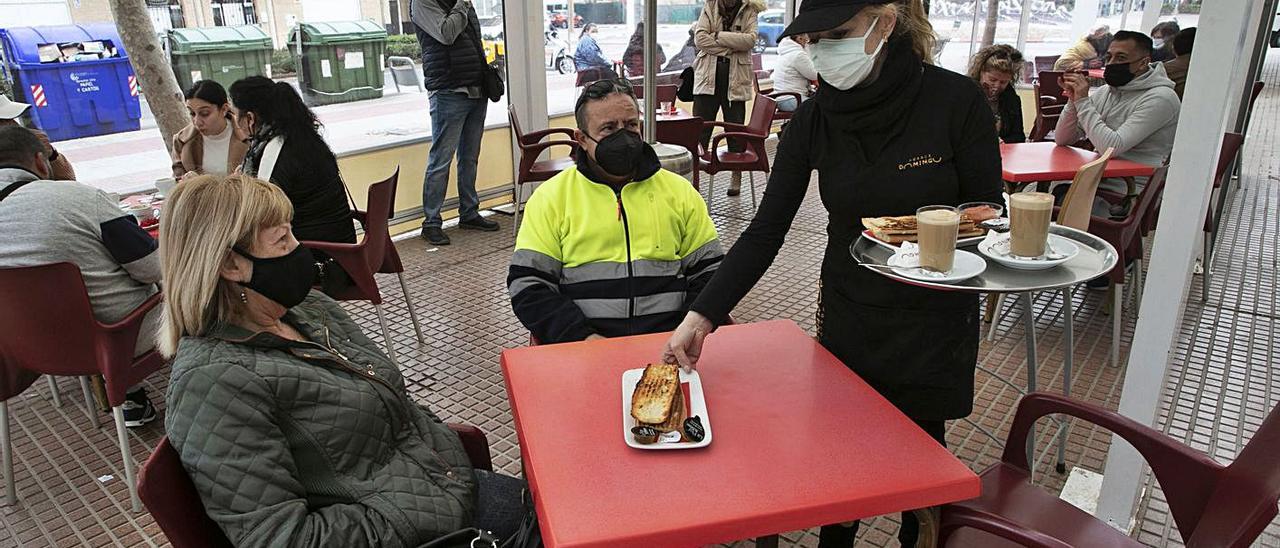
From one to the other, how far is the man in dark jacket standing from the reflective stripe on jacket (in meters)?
3.41

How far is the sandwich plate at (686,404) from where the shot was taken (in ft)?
4.65

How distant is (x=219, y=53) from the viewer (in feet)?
16.6

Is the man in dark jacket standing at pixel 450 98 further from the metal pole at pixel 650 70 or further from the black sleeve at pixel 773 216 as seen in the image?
the black sleeve at pixel 773 216

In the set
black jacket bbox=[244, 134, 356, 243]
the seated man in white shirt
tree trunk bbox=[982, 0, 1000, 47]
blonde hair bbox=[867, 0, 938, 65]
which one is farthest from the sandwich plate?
tree trunk bbox=[982, 0, 1000, 47]

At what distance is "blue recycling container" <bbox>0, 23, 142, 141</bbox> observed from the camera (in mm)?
4398

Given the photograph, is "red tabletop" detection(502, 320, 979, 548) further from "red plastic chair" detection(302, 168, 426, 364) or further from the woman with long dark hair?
the woman with long dark hair

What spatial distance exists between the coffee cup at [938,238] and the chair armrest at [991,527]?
46 cm

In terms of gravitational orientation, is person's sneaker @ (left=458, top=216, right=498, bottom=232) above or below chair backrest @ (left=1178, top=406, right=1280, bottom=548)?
below

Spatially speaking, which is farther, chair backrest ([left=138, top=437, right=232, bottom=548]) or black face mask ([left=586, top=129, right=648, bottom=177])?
black face mask ([left=586, top=129, right=648, bottom=177])

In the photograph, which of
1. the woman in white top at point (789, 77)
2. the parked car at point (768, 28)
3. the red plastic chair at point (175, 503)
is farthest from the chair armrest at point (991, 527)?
the parked car at point (768, 28)

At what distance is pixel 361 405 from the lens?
162cm

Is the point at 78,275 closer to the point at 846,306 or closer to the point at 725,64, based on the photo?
the point at 846,306

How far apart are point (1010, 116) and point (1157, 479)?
392 centimetres

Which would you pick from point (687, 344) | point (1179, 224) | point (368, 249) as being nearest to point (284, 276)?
point (687, 344)
